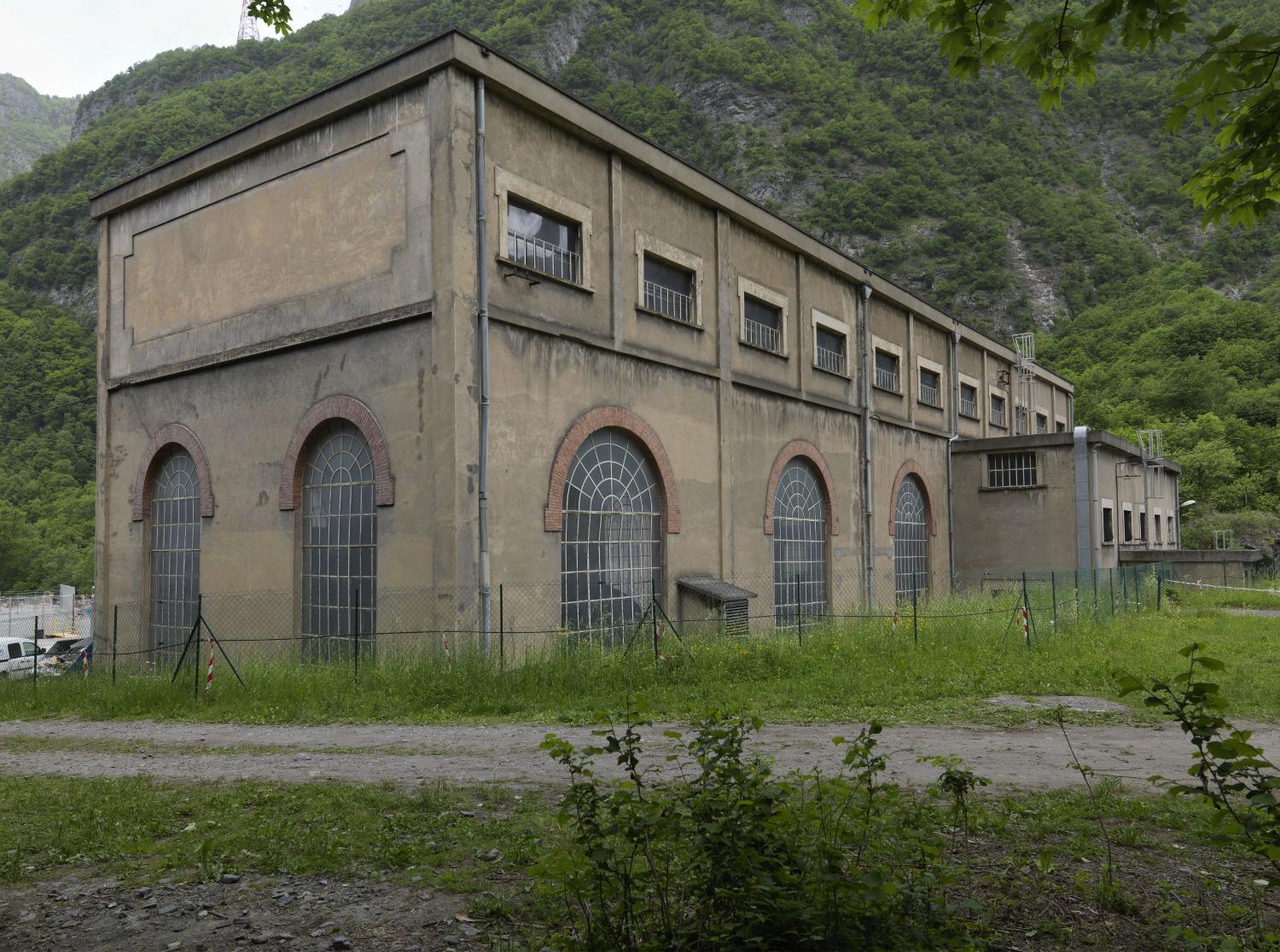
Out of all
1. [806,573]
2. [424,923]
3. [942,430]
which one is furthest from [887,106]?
[424,923]

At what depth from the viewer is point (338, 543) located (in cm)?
1460

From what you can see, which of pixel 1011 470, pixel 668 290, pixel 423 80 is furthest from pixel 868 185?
pixel 423 80

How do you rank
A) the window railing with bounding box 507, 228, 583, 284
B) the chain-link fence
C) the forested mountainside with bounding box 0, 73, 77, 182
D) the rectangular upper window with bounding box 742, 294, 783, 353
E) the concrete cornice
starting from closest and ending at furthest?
the chain-link fence, the concrete cornice, the window railing with bounding box 507, 228, 583, 284, the rectangular upper window with bounding box 742, 294, 783, 353, the forested mountainside with bounding box 0, 73, 77, 182

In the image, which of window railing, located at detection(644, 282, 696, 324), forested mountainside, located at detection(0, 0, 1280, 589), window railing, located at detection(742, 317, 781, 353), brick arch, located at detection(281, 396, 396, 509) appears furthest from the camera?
forested mountainside, located at detection(0, 0, 1280, 589)

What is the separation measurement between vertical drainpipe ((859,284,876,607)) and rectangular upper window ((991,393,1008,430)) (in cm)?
1121

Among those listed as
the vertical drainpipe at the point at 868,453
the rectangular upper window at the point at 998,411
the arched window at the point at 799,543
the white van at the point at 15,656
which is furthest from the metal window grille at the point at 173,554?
the rectangular upper window at the point at 998,411

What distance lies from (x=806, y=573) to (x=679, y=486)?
577 cm

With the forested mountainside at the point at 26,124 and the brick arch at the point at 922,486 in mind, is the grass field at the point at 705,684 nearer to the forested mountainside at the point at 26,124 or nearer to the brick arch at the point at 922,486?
the brick arch at the point at 922,486

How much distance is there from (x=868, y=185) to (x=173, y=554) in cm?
6655

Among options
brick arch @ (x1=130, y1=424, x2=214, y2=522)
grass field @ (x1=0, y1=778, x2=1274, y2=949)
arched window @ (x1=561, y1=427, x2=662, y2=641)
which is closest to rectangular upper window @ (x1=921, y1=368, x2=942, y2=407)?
arched window @ (x1=561, y1=427, x2=662, y2=641)

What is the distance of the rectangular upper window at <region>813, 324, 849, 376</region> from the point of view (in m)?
22.6

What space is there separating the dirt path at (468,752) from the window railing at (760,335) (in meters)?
11.3

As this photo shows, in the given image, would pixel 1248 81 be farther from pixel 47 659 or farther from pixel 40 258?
pixel 40 258

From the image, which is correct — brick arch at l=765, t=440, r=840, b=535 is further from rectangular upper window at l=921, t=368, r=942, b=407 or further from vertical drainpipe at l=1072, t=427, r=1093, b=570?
vertical drainpipe at l=1072, t=427, r=1093, b=570
